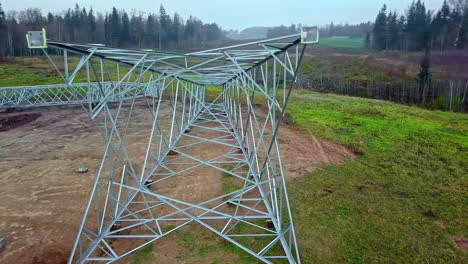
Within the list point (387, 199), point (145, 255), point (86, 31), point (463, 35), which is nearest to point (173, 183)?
point (145, 255)

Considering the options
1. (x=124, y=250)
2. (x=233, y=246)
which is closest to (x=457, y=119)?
(x=233, y=246)

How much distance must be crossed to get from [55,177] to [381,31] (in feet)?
197

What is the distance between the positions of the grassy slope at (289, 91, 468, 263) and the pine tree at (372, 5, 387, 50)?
4123 cm

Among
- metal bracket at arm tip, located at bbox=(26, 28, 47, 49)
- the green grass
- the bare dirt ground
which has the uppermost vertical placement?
metal bracket at arm tip, located at bbox=(26, 28, 47, 49)

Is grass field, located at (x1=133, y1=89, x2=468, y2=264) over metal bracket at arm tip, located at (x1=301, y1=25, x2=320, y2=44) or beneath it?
beneath

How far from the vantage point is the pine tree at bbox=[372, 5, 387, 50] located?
5260 centimetres

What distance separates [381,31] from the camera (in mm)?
55344

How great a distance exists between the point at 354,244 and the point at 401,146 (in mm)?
9086

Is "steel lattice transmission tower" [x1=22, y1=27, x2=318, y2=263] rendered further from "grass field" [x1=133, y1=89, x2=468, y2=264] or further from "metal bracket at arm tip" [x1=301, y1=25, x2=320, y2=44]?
"grass field" [x1=133, y1=89, x2=468, y2=264]

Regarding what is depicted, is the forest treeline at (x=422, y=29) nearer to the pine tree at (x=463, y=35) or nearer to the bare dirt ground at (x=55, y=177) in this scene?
the pine tree at (x=463, y=35)

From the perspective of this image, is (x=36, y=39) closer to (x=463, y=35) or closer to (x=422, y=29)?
(x=463, y=35)

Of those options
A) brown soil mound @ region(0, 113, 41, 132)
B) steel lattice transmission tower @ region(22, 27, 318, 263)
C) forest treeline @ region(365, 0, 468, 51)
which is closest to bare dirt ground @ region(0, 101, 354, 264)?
brown soil mound @ region(0, 113, 41, 132)

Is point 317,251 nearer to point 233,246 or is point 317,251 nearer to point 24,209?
point 233,246

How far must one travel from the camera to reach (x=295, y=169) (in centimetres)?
1127
